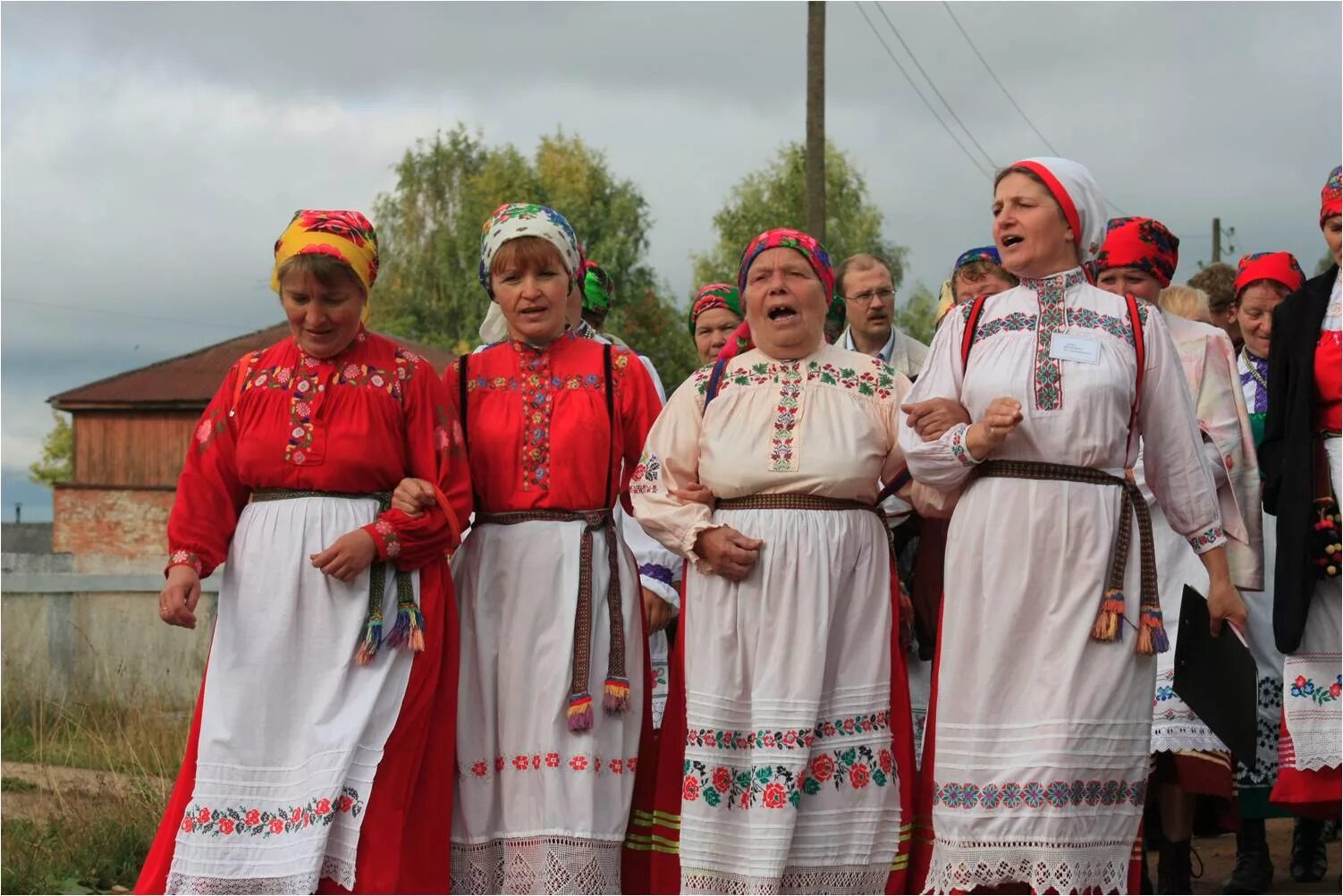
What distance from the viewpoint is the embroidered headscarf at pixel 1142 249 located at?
6047 mm

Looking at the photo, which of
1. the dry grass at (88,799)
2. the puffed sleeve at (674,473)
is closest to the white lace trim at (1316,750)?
the puffed sleeve at (674,473)

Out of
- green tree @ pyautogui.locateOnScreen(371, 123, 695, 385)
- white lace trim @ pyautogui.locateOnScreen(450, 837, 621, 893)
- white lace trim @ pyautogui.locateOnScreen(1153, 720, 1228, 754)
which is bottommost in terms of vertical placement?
white lace trim @ pyautogui.locateOnScreen(450, 837, 621, 893)

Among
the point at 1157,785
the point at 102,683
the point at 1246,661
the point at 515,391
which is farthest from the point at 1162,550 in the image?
the point at 102,683

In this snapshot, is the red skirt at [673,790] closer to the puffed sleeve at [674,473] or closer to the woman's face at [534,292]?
the puffed sleeve at [674,473]

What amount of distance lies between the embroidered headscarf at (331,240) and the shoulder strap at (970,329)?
1791 mm

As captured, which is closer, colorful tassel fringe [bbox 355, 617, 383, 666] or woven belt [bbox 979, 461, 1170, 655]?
woven belt [bbox 979, 461, 1170, 655]

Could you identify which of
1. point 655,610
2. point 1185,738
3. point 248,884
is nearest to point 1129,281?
point 1185,738

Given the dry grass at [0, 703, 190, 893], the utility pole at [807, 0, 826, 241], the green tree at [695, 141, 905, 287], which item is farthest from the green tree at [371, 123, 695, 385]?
the dry grass at [0, 703, 190, 893]

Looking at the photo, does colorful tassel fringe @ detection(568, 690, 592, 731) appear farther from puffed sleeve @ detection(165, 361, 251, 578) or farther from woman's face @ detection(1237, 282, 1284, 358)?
woman's face @ detection(1237, 282, 1284, 358)

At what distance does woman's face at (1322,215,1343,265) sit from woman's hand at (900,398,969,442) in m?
1.70

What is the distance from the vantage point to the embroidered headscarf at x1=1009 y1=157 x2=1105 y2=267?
4738mm

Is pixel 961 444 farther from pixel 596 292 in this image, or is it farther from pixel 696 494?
pixel 596 292

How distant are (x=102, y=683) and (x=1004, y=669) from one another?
29.2 ft

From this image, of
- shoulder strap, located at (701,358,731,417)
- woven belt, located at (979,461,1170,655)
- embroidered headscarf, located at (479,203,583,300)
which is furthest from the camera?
embroidered headscarf, located at (479,203,583,300)
